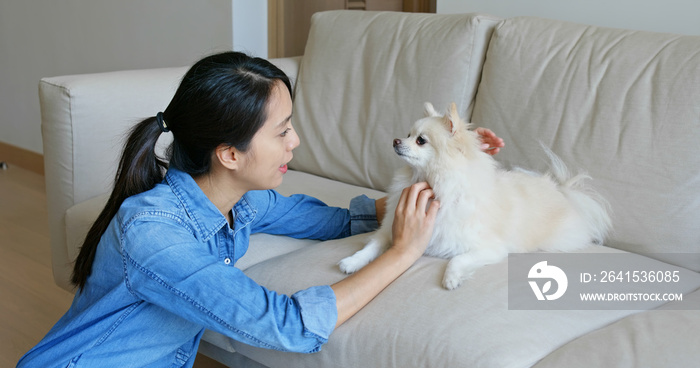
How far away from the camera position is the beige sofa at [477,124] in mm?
1178

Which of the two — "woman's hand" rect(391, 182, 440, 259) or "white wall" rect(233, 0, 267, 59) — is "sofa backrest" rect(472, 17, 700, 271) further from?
"white wall" rect(233, 0, 267, 59)

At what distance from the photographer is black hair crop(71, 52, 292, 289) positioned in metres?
1.16

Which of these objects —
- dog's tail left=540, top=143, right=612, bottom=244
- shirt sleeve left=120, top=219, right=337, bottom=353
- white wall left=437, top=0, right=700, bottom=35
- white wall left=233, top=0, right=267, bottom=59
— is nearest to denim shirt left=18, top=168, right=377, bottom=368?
shirt sleeve left=120, top=219, right=337, bottom=353

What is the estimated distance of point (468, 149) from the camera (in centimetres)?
144

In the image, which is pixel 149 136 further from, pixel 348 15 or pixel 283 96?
pixel 348 15

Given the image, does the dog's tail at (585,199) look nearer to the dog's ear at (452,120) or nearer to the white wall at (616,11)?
the dog's ear at (452,120)

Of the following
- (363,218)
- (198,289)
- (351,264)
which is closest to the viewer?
(198,289)

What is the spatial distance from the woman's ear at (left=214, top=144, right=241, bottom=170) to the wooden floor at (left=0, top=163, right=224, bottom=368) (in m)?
Result: 0.99

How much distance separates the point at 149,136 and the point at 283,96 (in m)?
0.28

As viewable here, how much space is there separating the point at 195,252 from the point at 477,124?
3.47 feet

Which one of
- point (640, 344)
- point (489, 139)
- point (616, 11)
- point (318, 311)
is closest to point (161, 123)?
point (318, 311)

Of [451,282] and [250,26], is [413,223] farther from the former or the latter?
[250,26]

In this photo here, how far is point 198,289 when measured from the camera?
42.2 inches

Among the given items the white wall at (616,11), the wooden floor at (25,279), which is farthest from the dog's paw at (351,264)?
the white wall at (616,11)
